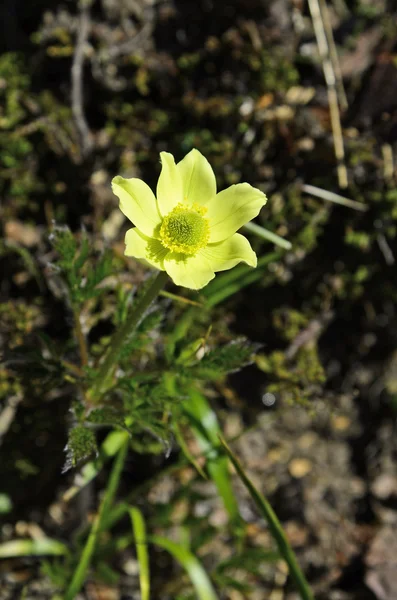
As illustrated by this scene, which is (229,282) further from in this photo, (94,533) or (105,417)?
(94,533)

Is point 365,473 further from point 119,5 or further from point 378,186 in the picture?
point 119,5

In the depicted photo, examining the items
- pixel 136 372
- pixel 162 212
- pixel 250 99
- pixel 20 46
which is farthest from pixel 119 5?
pixel 136 372

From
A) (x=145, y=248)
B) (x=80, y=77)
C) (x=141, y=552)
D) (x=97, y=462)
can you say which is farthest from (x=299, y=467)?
(x=80, y=77)

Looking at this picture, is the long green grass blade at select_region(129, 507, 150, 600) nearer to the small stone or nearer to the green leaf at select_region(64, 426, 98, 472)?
the green leaf at select_region(64, 426, 98, 472)

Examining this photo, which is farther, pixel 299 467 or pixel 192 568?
pixel 299 467

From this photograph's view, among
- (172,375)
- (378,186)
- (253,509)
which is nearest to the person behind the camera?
(172,375)

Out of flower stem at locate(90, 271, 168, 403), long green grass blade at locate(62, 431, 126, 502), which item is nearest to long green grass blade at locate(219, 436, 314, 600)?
flower stem at locate(90, 271, 168, 403)

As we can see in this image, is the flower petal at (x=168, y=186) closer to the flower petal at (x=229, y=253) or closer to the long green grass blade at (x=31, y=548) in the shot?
the flower petal at (x=229, y=253)
